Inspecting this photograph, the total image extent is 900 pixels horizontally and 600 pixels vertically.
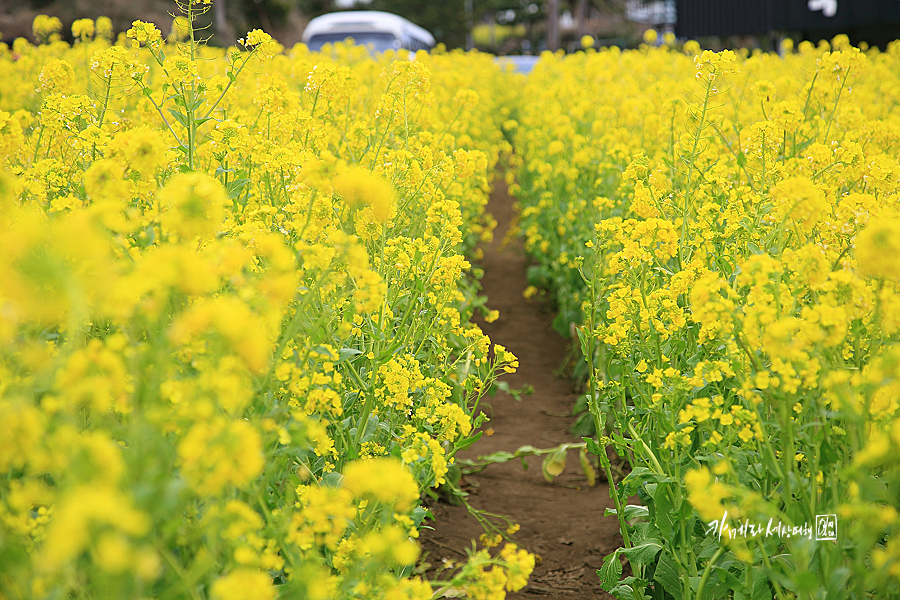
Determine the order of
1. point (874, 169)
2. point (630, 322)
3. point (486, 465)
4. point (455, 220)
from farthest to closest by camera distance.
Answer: point (486, 465) → point (455, 220) → point (874, 169) → point (630, 322)

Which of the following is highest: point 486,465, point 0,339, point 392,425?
point 0,339

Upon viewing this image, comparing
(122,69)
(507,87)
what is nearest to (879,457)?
(122,69)

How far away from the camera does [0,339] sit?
121 centimetres

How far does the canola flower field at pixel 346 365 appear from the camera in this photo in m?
1.25

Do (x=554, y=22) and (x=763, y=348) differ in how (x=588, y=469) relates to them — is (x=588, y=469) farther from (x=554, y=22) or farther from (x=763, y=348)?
(x=554, y=22)

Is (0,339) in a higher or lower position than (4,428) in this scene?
higher

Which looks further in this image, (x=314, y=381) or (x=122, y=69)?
(x=122, y=69)

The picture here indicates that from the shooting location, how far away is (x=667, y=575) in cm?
246

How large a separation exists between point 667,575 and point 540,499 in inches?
51.7

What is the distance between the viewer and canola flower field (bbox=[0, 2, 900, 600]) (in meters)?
1.25

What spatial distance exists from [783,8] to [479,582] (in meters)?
17.7

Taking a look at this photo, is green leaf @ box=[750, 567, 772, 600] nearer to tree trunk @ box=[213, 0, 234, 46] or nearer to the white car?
the white car

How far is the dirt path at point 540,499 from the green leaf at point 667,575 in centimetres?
58

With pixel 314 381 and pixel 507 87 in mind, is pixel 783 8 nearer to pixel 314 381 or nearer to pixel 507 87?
pixel 507 87
